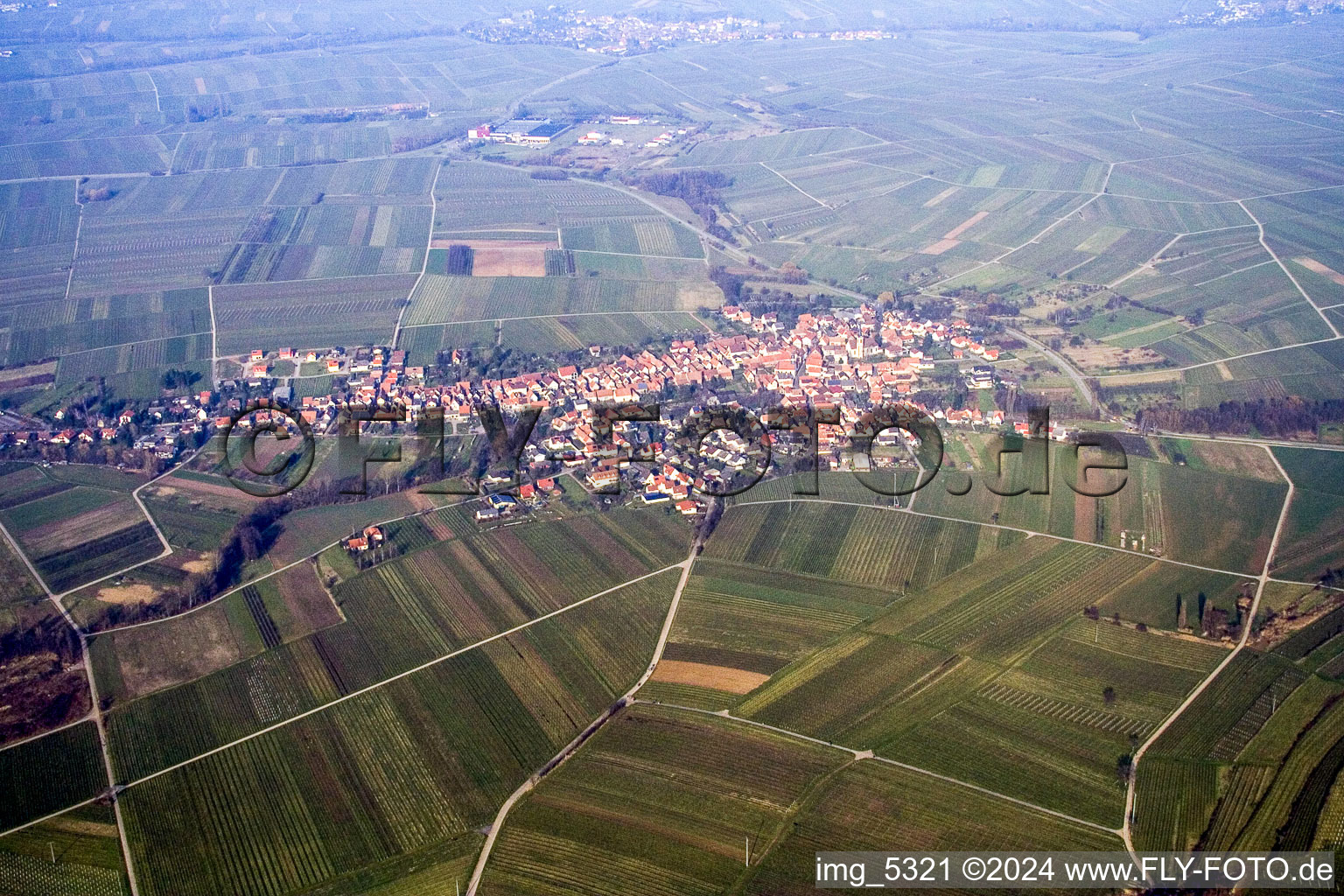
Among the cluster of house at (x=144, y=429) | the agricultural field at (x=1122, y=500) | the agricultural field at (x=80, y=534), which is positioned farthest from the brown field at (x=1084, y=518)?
the cluster of house at (x=144, y=429)

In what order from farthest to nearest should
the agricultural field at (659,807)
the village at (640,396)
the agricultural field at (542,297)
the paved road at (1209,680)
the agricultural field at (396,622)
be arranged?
the agricultural field at (542,297) < the village at (640,396) < the agricultural field at (396,622) < the paved road at (1209,680) < the agricultural field at (659,807)

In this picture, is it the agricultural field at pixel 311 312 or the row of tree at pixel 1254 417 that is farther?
the agricultural field at pixel 311 312

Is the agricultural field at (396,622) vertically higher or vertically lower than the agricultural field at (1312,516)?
lower

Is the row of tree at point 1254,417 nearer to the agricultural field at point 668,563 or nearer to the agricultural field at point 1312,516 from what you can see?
the agricultural field at point 668,563

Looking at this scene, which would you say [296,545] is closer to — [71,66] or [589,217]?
[589,217]

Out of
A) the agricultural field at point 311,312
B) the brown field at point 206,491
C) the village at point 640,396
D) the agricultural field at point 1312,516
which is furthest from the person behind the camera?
the agricultural field at point 311,312

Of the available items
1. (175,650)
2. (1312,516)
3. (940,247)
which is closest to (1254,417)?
(1312,516)
